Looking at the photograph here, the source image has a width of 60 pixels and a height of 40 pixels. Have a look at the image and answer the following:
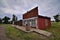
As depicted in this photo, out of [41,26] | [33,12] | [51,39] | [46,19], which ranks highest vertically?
[33,12]

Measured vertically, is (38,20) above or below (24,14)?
below

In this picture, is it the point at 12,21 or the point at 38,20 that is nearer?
the point at 38,20

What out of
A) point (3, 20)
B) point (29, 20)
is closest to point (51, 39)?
point (29, 20)

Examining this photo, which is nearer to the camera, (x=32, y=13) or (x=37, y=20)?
(x=37, y=20)

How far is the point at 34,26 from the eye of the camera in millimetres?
21000

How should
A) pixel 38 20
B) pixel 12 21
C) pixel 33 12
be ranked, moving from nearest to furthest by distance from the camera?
pixel 38 20 → pixel 33 12 → pixel 12 21

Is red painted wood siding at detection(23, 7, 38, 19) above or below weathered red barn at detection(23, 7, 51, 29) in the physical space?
above

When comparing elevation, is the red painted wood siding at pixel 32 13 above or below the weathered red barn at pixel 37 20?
above

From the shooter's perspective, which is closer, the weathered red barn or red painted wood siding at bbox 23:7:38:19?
the weathered red barn

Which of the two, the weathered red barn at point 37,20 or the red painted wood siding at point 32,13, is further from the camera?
the red painted wood siding at point 32,13

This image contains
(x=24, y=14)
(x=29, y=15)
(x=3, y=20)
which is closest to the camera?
(x=29, y=15)

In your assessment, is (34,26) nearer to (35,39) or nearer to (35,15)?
(35,15)

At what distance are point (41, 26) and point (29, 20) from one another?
405 centimetres

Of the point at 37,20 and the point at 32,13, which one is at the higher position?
the point at 32,13
